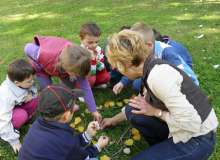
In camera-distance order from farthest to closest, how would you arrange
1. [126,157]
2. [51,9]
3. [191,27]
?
1. [51,9]
2. [191,27]
3. [126,157]

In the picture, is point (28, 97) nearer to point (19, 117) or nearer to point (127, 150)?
point (19, 117)

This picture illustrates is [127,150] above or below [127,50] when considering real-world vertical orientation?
below

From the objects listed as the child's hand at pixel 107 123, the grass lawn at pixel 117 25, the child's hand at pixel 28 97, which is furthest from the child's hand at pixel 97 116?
the child's hand at pixel 28 97

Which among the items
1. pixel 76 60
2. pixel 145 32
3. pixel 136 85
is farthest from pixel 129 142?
pixel 145 32

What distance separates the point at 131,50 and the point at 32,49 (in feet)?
5.10

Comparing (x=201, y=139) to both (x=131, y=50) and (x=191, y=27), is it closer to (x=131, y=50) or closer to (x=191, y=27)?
(x=131, y=50)

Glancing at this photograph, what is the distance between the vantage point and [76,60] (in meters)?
3.13

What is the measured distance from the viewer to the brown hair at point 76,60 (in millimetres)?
3129

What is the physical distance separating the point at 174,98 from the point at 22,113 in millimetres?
1762

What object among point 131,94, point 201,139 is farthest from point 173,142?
point 131,94

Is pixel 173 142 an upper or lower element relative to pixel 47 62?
lower

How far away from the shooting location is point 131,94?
421 cm

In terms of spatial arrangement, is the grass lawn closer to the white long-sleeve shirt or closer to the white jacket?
the white jacket

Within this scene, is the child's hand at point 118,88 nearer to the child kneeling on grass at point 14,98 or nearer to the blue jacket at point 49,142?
the child kneeling on grass at point 14,98
